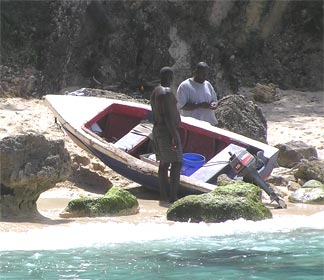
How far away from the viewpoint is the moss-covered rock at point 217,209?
8422 mm

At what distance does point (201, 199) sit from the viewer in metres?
8.53

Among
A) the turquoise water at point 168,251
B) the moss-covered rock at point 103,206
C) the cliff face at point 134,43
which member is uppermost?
the cliff face at point 134,43

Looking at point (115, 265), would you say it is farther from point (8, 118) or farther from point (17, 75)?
point (17, 75)

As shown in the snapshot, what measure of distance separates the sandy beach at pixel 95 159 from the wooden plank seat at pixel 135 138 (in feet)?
1.69

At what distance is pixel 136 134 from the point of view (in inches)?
424

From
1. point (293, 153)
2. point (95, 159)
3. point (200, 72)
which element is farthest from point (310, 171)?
point (95, 159)

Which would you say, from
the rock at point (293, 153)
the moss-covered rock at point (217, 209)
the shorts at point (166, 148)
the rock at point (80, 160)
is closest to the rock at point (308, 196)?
the moss-covered rock at point (217, 209)

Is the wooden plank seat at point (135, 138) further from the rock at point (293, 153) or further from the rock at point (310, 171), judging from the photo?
the rock at point (293, 153)

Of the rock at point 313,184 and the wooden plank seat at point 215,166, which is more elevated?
the wooden plank seat at point 215,166

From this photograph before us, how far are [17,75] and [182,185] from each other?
26.3ft

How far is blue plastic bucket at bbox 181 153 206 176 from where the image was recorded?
10289mm

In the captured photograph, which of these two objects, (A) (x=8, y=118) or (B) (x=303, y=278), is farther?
(A) (x=8, y=118)

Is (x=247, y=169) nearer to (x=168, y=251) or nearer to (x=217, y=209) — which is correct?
(x=217, y=209)

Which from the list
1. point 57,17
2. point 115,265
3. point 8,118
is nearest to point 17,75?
point 57,17
